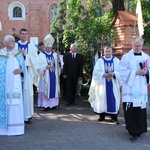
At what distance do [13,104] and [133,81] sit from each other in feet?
8.13

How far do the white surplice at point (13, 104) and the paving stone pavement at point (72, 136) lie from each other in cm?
21

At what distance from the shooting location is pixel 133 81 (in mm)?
6168

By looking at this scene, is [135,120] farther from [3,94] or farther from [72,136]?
[3,94]

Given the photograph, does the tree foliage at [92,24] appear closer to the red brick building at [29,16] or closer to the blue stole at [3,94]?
the blue stole at [3,94]

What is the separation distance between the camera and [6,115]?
255 inches

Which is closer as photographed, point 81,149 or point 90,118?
point 81,149

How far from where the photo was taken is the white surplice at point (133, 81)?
242 inches

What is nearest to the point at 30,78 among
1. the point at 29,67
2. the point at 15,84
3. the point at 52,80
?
the point at 29,67

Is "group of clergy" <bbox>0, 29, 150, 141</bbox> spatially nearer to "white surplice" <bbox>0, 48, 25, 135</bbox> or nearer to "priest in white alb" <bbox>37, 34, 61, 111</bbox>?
"white surplice" <bbox>0, 48, 25, 135</bbox>

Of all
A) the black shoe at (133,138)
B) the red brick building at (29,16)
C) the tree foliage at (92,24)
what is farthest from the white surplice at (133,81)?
the red brick building at (29,16)

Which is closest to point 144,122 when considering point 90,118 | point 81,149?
point 81,149

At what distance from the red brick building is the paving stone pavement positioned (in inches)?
1072

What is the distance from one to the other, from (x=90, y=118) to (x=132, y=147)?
2.64m

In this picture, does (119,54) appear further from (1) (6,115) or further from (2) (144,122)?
(1) (6,115)
